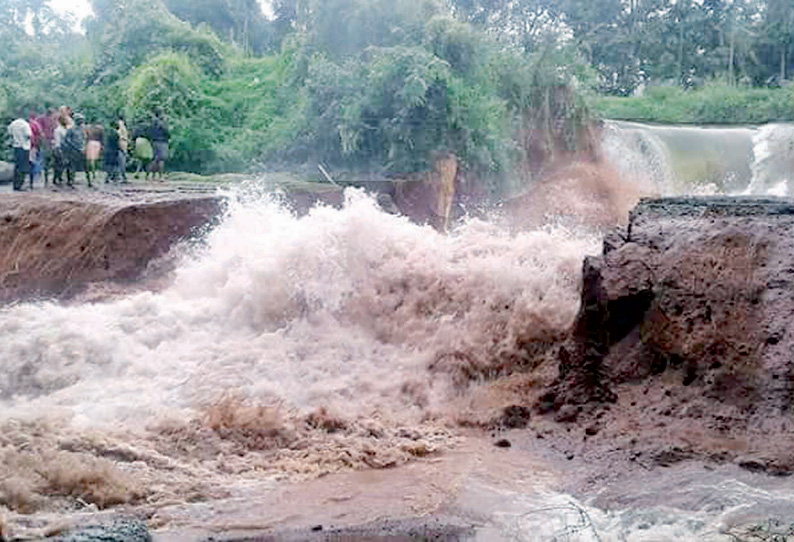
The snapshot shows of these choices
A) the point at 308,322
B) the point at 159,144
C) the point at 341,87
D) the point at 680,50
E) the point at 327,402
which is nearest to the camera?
the point at 327,402

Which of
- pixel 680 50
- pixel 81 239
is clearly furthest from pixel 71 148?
pixel 680 50

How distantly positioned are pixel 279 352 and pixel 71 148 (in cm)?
629

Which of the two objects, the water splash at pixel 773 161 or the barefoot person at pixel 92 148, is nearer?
the barefoot person at pixel 92 148

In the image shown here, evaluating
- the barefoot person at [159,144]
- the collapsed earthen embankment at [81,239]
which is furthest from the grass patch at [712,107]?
the collapsed earthen embankment at [81,239]

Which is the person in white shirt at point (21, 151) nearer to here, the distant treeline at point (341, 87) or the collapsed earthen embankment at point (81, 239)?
the collapsed earthen embankment at point (81, 239)

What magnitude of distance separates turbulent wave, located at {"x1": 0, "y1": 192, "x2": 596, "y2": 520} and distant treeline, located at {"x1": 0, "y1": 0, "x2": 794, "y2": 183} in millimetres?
6294

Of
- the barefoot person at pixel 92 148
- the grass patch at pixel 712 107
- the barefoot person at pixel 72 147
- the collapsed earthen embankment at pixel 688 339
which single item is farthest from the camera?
the grass patch at pixel 712 107

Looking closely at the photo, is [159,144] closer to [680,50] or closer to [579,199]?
[579,199]

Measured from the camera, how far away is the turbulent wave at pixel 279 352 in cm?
720

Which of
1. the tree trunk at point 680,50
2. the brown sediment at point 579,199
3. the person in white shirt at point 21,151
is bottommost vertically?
the brown sediment at point 579,199

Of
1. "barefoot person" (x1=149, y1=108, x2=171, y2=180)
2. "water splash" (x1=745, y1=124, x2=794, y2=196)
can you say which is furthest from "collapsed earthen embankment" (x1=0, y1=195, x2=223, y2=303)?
"water splash" (x1=745, y1=124, x2=794, y2=196)

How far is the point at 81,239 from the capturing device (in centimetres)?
1220

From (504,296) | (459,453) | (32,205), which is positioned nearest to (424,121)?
(32,205)

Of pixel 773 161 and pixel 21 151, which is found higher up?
pixel 21 151
